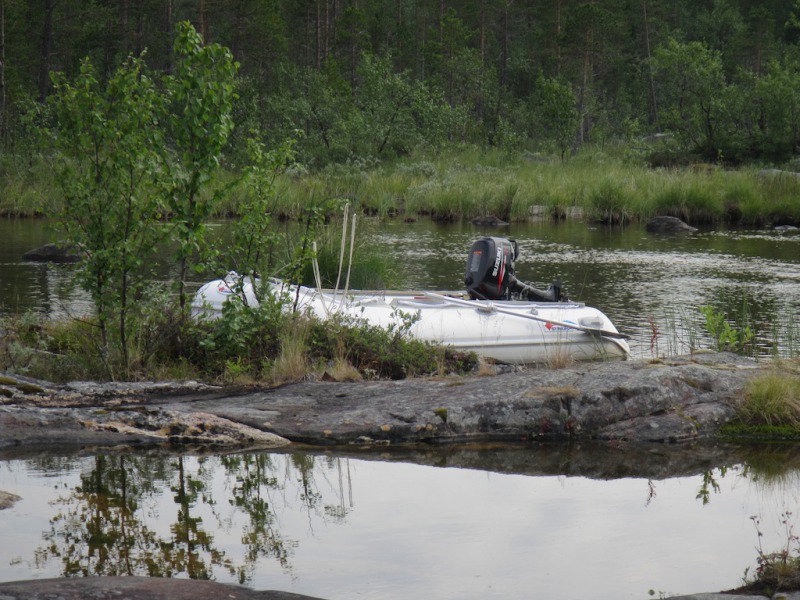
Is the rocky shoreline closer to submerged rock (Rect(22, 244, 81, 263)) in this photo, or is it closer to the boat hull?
the boat hull

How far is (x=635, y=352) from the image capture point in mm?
11703

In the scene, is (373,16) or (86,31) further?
(373,16)

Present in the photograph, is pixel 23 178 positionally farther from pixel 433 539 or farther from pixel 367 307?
pixel 433 539

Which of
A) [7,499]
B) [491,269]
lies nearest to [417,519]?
[7,499]

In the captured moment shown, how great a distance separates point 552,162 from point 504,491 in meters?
33.2

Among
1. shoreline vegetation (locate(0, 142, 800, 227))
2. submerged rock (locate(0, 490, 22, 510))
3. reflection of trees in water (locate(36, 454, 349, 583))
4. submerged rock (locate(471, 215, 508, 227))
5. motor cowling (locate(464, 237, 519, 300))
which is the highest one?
shoreline vegetation (locate(0, 142, 800, 227))

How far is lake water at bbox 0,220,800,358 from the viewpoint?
13.6m

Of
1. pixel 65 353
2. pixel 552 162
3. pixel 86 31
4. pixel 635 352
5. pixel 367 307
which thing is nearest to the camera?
pixel 65 353

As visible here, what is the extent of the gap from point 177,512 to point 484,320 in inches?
208

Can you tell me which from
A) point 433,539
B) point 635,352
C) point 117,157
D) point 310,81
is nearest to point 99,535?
point 433,539

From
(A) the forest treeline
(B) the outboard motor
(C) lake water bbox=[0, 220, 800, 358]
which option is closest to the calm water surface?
(B) the outboard motor

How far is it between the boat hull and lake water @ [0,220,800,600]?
3120 mm

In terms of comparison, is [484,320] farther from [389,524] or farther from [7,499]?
[7,499]

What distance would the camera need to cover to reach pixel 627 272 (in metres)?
19.3
